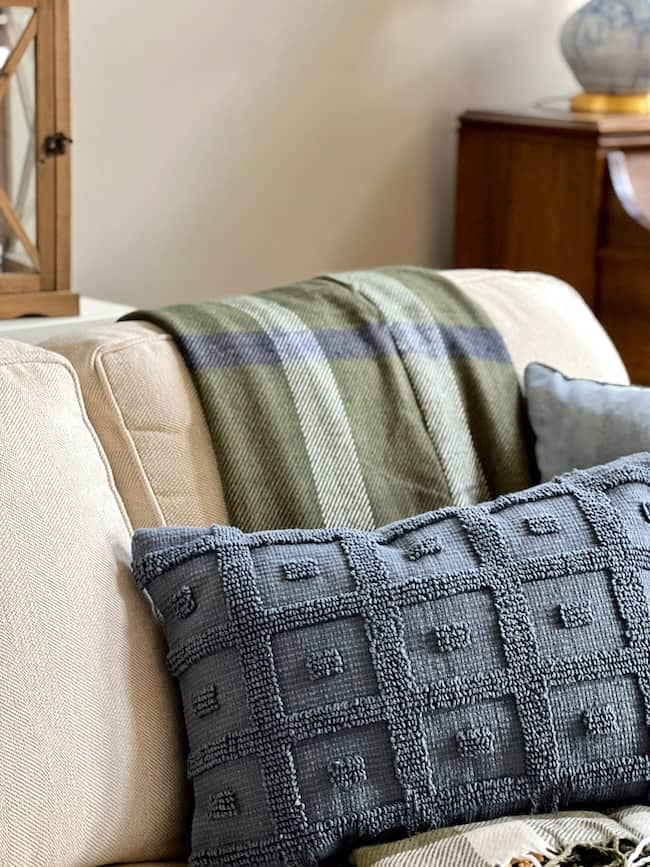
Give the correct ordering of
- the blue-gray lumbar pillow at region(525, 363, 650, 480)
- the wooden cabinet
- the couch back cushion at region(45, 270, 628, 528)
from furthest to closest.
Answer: the wooden cabinet → the blue-gray lumbar pillow at region(525, 363, 650, 480) → the couch back cushion at region(45, 270, 628, 528)

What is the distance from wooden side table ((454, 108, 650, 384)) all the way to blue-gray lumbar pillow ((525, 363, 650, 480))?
953 mm

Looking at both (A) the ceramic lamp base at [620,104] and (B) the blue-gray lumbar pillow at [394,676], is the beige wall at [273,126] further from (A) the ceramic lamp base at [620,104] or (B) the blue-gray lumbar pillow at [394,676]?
(B) the blue-gray lumbar pillow at [394,676]

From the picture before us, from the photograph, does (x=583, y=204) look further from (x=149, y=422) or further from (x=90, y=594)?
(x=90, y=594)

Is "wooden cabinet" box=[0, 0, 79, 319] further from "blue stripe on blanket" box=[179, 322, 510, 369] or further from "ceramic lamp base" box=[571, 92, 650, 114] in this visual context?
"ceramic lamp base" box=[571, 92, 650, 114]

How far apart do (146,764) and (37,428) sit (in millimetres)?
307

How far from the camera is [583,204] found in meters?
2.40

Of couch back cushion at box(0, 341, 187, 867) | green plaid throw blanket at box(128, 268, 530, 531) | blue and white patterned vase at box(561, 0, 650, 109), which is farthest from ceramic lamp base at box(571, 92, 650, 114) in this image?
couch back cushion at box(0, 341, 187, 867)

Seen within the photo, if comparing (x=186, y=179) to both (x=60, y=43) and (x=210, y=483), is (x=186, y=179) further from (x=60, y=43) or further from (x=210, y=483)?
(x=210, y=483)

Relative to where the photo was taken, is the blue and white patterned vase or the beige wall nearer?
the beige wall

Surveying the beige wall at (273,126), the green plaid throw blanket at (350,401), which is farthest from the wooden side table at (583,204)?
the green plaid throw blanket at (350,401)

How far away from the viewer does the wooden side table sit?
2365 mm

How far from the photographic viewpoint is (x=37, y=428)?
3.94ft

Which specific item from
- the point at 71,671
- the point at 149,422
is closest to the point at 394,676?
the point at 71,671

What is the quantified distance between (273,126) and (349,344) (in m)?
1.14
